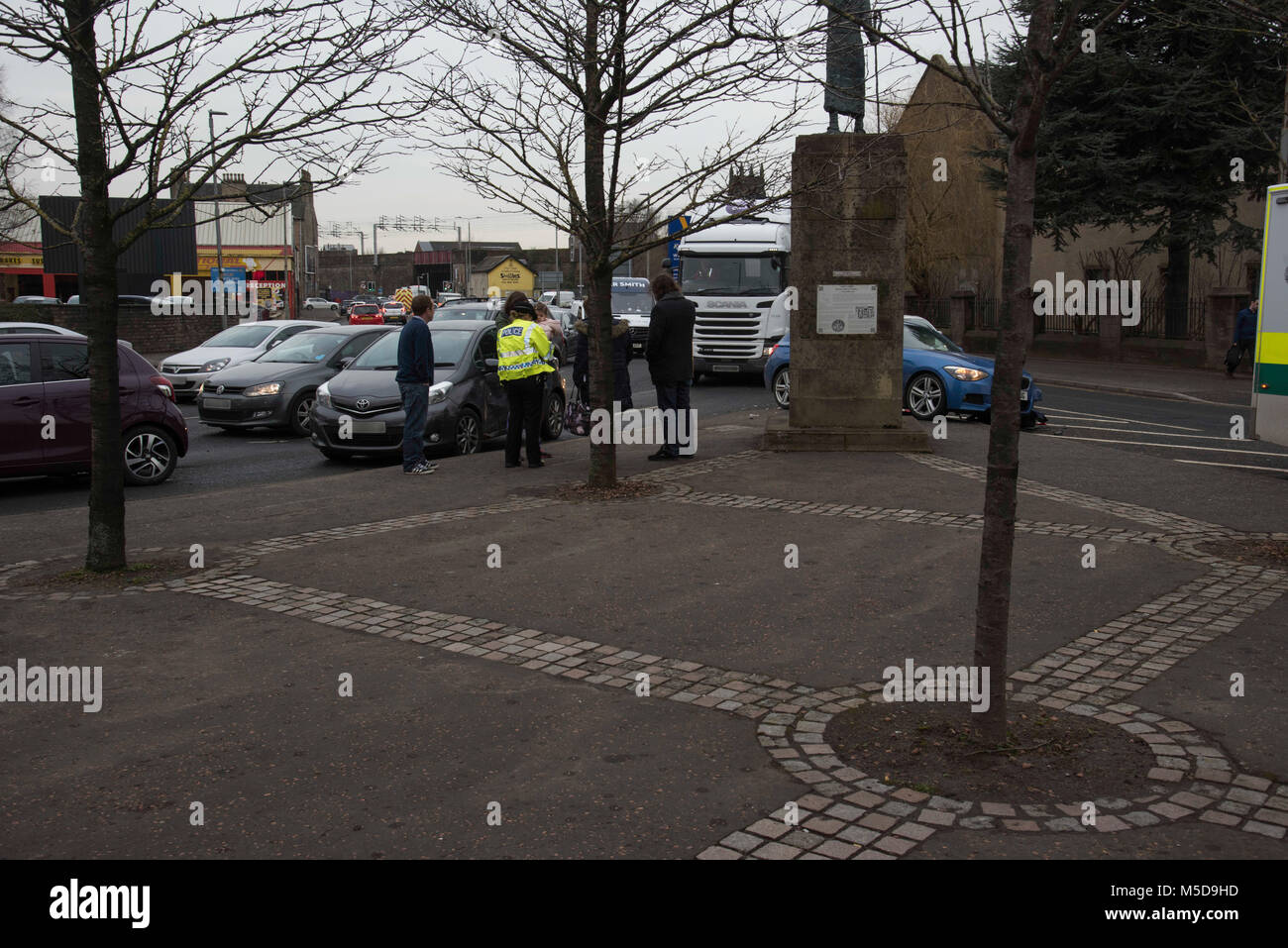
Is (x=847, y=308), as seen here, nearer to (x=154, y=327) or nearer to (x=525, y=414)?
(x=525, y=414)

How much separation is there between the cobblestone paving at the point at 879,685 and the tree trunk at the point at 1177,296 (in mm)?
25706

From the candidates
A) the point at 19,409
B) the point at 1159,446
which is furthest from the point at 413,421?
the point at 1159,446

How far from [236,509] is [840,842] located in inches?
322

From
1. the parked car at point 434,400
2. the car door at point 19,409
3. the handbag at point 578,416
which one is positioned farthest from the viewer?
the handbag at point 578,416

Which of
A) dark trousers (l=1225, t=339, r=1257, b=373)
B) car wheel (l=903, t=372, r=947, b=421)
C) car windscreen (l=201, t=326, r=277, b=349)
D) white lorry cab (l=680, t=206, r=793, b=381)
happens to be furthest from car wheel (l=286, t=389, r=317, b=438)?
dark trousers (l=1225, t=339, r=1257, b=373)

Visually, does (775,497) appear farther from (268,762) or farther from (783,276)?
(783,276)

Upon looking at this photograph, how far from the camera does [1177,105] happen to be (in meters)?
30.4

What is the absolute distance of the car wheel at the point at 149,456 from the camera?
1291 centimetres

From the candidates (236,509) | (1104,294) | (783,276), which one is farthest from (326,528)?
(1104,294)

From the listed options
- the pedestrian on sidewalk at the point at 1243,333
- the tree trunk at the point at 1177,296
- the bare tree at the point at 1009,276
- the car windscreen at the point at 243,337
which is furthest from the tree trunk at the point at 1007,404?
the tree trunk at the point at 1177,296

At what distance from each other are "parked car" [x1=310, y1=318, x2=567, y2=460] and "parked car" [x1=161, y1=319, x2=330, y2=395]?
25.0 feet

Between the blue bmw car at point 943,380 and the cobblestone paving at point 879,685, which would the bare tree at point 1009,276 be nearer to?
the cobblestone paving at point 879,685

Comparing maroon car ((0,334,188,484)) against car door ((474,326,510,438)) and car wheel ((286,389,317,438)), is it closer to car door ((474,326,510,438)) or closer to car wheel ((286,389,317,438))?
car door ((474,326,510,438))

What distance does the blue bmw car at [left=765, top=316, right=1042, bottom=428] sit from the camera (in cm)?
1731
